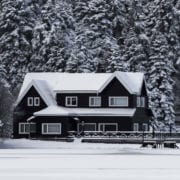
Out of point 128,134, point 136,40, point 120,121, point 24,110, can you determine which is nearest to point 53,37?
point 136,40

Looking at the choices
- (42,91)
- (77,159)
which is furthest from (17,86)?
(77,159)

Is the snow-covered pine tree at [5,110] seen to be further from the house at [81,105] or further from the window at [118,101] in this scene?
the window at [118,101]

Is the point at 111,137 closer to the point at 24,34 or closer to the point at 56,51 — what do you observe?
the point at 56,51

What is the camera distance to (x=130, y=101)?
7900 centimetres

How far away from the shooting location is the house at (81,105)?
77.9 m

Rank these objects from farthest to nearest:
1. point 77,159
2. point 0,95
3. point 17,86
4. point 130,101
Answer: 1. point 17,86
2. point 130,101
3. point 0,95
4. point 77,159

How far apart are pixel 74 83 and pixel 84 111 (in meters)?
4.00

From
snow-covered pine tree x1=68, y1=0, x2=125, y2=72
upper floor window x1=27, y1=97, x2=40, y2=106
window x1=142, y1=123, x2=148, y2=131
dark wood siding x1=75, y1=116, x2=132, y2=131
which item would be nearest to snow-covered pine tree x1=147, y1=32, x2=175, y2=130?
window x1=142, y1=123, x2=148, y2=131

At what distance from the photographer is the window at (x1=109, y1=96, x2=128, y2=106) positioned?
79188 mm

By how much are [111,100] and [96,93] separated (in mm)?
1814

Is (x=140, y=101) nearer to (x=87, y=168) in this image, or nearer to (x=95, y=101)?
(x=95, y=101)

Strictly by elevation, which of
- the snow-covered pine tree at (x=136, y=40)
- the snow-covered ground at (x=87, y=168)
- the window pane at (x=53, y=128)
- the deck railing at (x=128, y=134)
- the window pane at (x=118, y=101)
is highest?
the snow-covered pine tree at (x=136, y=40)

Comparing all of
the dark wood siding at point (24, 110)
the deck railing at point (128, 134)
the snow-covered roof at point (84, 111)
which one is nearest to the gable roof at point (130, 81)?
the snow-covered roof at point (84, 111)

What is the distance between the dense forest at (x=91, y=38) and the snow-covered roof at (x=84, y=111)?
9977 millimetres
